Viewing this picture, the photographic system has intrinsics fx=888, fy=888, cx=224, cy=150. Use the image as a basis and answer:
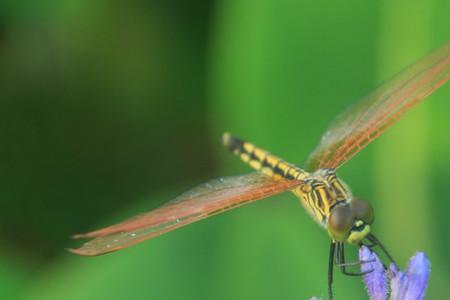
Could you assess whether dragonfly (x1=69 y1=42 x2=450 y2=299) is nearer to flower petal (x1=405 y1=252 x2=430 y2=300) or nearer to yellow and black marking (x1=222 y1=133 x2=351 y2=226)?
yellow and black marking (x1=222 y1=133 x2=351 y2=226)

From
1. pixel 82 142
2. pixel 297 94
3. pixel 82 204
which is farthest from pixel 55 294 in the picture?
pixel 297 94

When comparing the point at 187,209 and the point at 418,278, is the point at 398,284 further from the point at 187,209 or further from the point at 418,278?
the point at 187,209

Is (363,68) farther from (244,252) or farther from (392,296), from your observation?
(392,296)

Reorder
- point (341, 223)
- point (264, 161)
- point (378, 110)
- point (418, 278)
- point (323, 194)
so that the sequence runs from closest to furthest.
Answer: point (418, 278) < point (341, 223) < point (323, 194) < point (378, 110) < point (264, 161)

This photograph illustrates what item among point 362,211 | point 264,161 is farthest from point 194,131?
point 362,211

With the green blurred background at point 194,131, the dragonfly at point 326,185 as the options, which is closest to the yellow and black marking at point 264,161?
the dragonfly at point 326,185

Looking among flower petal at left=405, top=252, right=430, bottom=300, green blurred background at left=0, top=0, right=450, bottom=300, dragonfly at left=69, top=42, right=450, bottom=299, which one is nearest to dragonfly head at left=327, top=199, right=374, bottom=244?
dragonfly at left=69, top=42, right=450, bottom=299
